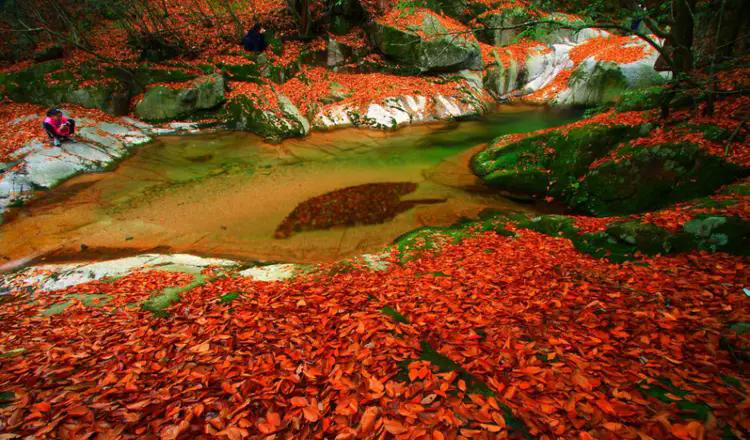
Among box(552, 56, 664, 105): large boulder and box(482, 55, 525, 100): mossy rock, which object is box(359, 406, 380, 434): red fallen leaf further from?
box(482, 55, 525, 100): mossy rock

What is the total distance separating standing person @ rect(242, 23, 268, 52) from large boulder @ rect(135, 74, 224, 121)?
149 inches

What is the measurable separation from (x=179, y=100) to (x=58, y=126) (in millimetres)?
5070

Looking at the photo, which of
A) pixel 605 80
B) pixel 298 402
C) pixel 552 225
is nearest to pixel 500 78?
pixel 605 80

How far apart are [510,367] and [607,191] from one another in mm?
7378

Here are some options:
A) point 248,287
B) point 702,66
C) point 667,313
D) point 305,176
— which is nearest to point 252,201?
point 305,176

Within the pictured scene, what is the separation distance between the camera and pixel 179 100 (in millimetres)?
14758

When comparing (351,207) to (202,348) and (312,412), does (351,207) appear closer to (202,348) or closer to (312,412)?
(202,348)

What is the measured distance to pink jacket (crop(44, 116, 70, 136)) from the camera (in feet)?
34.0

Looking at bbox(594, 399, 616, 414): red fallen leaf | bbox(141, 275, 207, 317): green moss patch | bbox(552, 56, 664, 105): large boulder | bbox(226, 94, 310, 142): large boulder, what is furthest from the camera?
bbox(552, 56, 664, 105): large boulder

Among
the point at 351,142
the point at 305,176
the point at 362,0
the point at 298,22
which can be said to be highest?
the point at 362,0

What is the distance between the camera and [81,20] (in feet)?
56.3

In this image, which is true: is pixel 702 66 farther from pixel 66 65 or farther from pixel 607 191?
pixel 66 65

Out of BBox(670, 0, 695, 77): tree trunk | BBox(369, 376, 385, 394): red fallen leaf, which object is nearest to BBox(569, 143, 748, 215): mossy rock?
BBox(670, 0, 695, 77): tree trunk

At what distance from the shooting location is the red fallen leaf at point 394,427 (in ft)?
6.48
